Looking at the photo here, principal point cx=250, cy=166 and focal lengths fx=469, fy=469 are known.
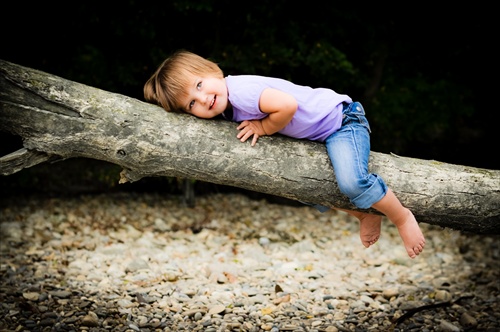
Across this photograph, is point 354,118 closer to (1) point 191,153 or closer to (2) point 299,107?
(2) point 299,107

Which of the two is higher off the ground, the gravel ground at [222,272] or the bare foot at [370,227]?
the bare foot at [370,227]

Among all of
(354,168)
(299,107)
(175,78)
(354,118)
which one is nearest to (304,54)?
(354,118)

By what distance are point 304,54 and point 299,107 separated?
8.58 feet

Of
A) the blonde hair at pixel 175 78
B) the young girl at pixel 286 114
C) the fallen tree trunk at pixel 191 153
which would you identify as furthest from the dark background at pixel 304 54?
the fallen tree trunk at pixel 191 153

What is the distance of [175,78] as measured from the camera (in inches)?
98.8

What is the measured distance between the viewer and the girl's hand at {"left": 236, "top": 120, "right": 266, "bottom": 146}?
244 cm

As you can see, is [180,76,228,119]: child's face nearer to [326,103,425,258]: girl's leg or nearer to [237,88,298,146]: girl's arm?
[237,88,298,146]: girl's arm

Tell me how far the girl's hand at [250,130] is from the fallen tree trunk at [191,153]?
0.11 ft

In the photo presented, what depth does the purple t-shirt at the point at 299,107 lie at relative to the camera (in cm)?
246

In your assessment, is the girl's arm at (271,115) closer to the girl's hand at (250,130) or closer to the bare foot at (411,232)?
the girl's hand at (250,130)

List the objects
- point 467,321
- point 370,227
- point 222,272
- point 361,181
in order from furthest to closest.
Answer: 1. point 222,272
2. point 467,321
3. point 370,227
4. point 361,181

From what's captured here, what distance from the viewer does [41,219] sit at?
4742mm

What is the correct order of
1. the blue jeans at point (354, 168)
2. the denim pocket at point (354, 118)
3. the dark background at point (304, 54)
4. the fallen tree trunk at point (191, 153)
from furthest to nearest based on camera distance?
the dark background at point (304, 54), the denim pocket at point (354, 118), the blue jeans at point (354, 168), the fallen tree trunk at point (191, 153)

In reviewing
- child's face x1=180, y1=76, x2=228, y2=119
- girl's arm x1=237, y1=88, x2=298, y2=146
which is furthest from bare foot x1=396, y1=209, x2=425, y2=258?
child's face x1=180, y1=76, x2=228, y2=119
